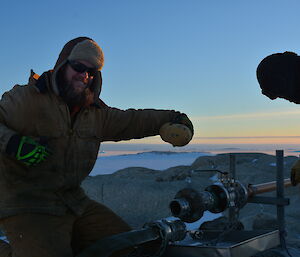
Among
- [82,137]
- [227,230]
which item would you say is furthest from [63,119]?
[227,230]

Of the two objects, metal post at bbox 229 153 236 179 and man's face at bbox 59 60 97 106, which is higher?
man's face at bbox 59 60 97 106

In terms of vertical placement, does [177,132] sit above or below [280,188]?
above

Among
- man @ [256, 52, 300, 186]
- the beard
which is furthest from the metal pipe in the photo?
the beard

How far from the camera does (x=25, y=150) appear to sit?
8.06 ft

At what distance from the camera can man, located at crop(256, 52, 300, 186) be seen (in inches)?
111

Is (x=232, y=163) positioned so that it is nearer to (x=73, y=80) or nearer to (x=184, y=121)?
(x=184, y=121)

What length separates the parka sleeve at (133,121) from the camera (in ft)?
10.8

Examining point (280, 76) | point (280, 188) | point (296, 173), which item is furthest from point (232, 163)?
point (280, 76)

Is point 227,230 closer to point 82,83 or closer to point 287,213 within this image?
point 82,83

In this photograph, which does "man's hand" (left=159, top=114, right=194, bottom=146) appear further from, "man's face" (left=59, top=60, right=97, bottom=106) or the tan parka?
"man's face" (left=59, top=60, right=97, bottom=106)

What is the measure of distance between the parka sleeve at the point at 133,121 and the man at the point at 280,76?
690 mm

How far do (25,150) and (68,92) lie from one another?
0.58m

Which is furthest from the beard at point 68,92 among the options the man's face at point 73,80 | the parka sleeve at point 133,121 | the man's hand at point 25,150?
the man's hand at point 25,150

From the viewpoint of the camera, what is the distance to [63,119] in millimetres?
2891
